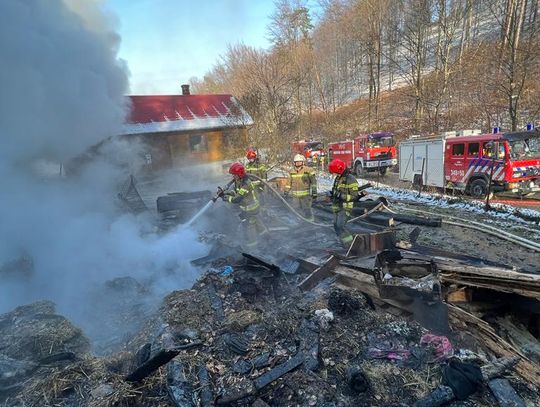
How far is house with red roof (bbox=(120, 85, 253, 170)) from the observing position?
800 inches

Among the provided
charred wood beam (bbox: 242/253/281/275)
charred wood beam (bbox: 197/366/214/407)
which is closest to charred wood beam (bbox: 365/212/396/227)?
charred wood beam (bbox: 242/253/281/275)

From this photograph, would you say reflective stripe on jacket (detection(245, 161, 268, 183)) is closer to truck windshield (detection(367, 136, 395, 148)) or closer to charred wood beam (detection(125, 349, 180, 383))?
charred wood beam (detection(125, 349, 180, 383))

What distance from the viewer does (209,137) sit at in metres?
22.0

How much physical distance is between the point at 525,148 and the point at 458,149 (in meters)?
2.22

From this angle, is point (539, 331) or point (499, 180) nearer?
point (539, 331)

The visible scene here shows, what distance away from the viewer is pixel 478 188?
42.3 ft

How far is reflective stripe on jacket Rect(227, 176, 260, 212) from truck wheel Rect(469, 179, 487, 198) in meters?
→ 9.41

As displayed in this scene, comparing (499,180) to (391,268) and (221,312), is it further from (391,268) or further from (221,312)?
(221,312)

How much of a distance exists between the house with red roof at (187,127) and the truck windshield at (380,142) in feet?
24.3

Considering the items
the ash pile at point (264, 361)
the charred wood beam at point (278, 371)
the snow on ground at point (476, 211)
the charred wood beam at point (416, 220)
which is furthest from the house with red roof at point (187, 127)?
the charred wood beam at point (278, 371)

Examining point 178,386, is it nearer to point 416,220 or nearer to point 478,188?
point 416,220

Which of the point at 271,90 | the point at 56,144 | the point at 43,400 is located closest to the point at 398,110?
the point at 271,90

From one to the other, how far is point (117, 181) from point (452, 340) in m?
8.93

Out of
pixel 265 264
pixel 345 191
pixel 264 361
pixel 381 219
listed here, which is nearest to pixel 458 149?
pixel 381 219
